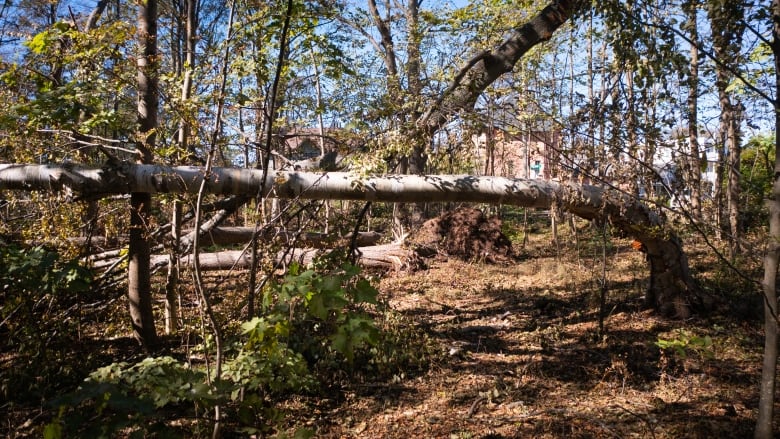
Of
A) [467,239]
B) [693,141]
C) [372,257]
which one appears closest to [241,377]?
[693,141]

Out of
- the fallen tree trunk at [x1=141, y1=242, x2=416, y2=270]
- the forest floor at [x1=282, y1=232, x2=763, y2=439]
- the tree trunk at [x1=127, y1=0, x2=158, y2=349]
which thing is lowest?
the forest floor at [x1=282, y1=232, x2=763, y2=439]

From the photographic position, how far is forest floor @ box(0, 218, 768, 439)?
3342 millimetres

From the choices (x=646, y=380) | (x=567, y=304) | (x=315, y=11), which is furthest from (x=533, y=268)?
(x=315, y=11)

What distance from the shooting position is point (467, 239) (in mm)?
9805

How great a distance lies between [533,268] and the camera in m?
8.68

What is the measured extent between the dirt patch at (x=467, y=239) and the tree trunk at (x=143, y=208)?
579 centimetres

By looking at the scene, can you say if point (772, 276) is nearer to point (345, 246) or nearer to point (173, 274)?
point (345, 246)

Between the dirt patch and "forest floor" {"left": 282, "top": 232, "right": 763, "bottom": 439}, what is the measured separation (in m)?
2.85

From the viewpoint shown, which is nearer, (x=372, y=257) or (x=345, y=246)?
(x=345, y=246)

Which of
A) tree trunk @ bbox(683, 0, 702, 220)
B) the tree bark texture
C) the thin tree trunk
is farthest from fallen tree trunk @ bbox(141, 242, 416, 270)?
tree trunk @ bbox(683, 0, 702, 220)

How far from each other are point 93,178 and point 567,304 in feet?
19.0

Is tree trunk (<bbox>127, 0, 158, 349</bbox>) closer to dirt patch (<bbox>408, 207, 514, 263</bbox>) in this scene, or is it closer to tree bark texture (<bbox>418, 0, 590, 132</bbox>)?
tree bark texture (<bbox>418, 0, 590, 132</bbox>)

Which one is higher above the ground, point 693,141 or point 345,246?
point 693,141

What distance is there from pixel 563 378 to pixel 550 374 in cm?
12
